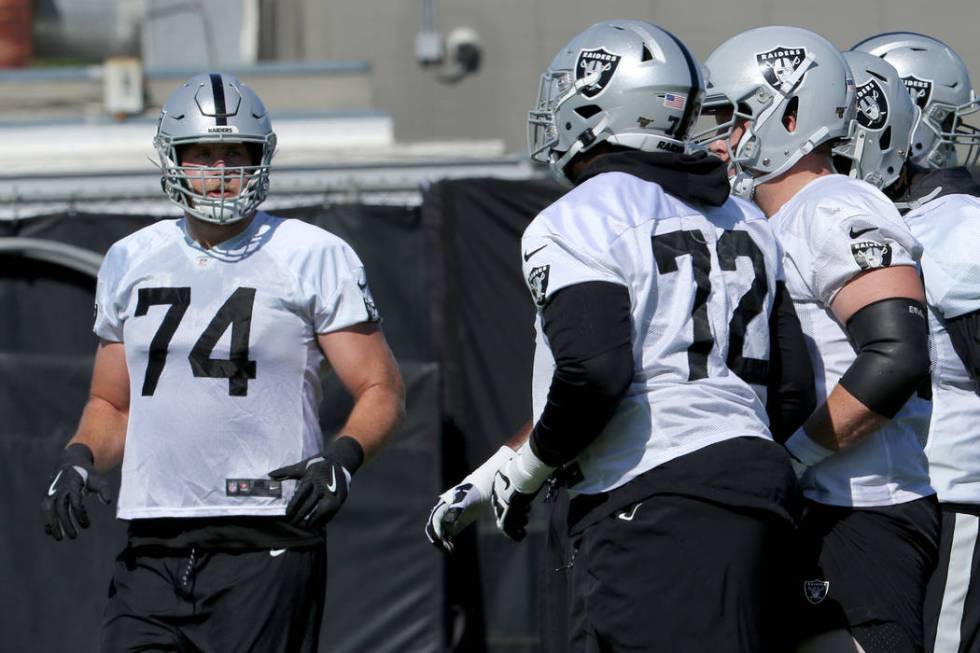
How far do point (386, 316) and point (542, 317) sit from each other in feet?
12.1

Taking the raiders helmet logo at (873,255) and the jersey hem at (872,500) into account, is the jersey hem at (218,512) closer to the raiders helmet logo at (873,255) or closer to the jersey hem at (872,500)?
the jersey hem at (872,500)

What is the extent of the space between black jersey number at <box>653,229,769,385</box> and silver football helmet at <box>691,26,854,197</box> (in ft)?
1.43

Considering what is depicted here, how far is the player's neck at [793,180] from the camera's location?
3.60 m

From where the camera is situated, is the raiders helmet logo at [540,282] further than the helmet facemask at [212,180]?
No

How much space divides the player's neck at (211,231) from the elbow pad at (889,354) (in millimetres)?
1703

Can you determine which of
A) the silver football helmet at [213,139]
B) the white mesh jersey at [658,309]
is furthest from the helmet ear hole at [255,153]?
the white mesh jersey at [658,309]

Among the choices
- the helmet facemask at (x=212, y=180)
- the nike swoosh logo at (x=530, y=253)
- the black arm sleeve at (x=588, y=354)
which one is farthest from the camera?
the helmet facemask at (x=212, y=180)

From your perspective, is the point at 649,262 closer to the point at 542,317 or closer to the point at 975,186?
the point at 542,317

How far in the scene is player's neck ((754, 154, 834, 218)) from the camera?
360 centimetres

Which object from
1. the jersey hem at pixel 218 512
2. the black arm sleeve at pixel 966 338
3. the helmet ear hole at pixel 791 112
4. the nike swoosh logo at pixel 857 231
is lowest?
the jersey hem at pixel 218 512

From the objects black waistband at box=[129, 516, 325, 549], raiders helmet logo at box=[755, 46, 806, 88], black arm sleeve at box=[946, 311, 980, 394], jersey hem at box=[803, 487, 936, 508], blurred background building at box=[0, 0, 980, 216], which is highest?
raiders helmet logo at box=[755, 46, 806, 88]

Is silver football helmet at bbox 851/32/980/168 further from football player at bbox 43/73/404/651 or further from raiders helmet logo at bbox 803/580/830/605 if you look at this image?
football player at bbox 43/73/404/651

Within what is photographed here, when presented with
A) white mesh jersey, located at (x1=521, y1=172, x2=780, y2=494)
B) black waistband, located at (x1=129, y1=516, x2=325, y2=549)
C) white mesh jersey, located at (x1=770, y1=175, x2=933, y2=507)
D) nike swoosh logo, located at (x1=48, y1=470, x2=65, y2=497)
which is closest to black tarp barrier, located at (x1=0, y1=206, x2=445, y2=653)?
nike swoosh logo, located at (x1=48, y1=470, x2=65, y2=497)

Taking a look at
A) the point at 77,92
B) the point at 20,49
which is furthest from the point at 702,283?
the point at 20,49
